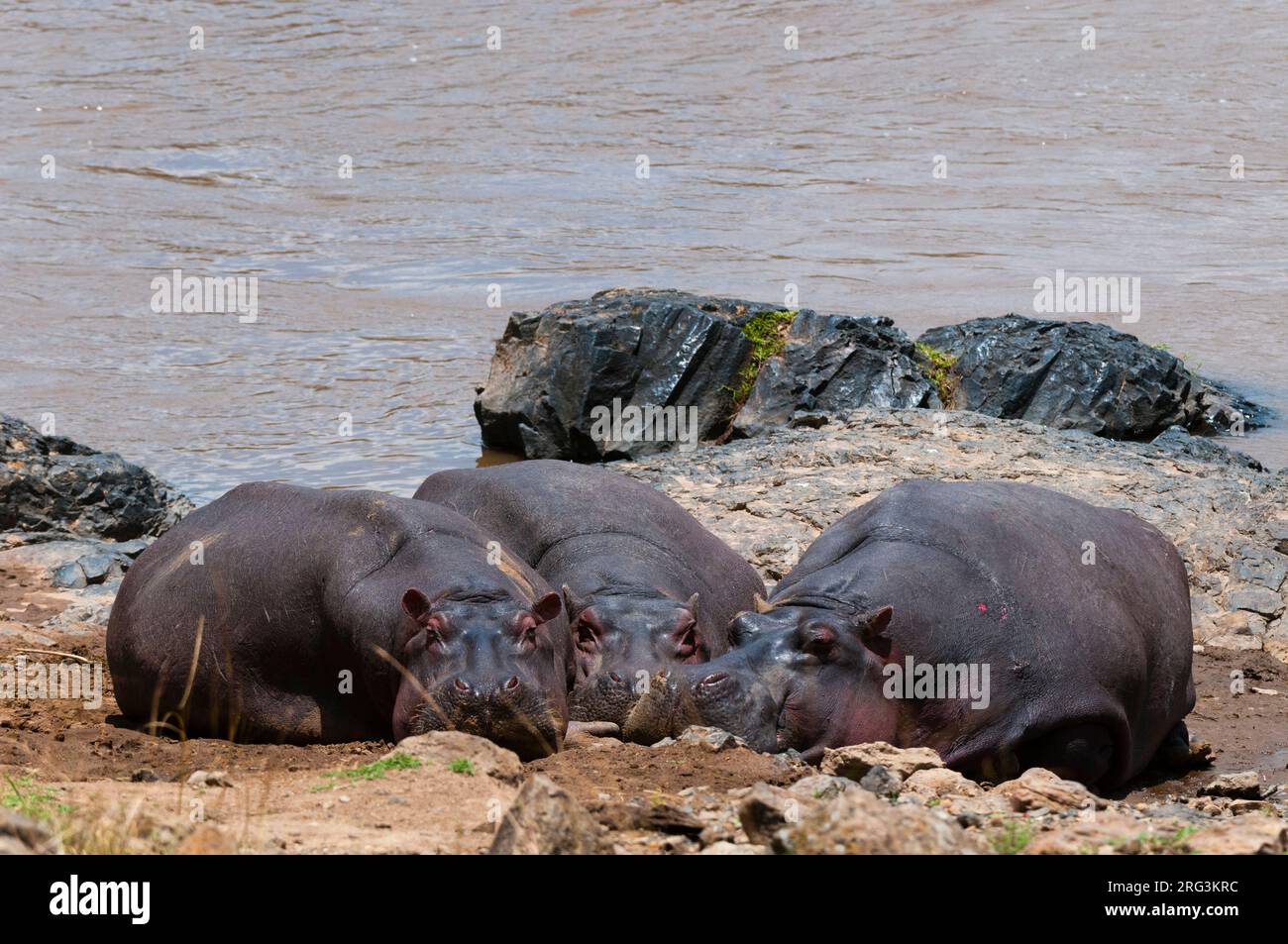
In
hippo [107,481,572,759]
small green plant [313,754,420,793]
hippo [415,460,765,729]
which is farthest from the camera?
hippo [415,460,765,729]

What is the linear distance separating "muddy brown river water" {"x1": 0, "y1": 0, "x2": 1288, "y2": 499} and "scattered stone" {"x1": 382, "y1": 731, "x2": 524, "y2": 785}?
23.7 feet

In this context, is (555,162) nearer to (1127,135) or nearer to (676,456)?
(1127,135)

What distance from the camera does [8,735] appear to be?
746 cm

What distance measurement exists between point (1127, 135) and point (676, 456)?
19.2 meters

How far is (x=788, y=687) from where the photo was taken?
7.00 meters

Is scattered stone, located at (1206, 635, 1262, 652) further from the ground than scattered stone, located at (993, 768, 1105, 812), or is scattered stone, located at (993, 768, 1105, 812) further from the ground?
scattered stone, located at (993, 768, 1105, 812)

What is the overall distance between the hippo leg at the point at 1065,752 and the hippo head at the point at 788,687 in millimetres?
644

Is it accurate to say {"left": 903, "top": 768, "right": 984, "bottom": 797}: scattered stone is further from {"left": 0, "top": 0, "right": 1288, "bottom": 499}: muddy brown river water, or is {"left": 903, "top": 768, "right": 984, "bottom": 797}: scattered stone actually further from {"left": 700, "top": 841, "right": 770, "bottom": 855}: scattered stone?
{"left": 0, "top": 0, "right": 1288, "bottom": 499}: muddy brown river water

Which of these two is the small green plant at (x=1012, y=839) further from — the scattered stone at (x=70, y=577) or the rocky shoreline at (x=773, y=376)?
the rocky shoreline at (x=773, y=376)

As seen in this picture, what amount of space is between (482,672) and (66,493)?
548cm

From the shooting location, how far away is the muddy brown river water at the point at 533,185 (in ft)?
57.2

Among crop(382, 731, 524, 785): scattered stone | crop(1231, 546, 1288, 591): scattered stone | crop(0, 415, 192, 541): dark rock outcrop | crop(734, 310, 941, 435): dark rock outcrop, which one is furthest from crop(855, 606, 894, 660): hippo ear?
crop(734, 310, 941, 435): dark rock outcrop

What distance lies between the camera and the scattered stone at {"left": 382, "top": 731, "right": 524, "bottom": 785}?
5934 millimetres
